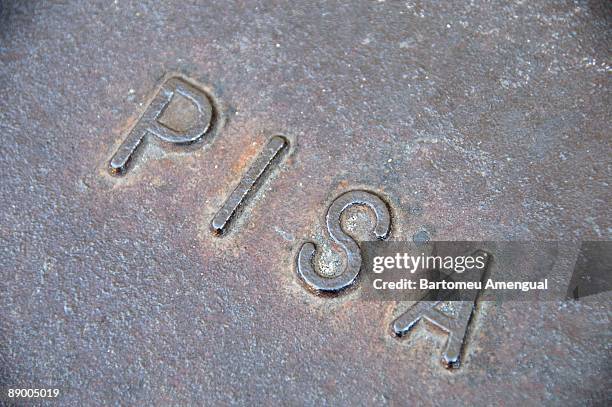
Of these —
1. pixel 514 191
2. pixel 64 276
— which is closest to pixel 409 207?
pixel 514 191

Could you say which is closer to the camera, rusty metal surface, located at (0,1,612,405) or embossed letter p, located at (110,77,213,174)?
rusty metal surface, located at (0,1,612,405)

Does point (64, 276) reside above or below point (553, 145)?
below

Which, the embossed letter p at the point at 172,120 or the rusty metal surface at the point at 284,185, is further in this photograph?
the embossed letter p at the point at 172,120

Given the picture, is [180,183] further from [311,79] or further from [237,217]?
[311,79]

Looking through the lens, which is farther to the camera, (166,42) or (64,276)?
(166,42)

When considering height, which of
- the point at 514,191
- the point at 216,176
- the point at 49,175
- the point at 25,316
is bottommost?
the point at 25,316

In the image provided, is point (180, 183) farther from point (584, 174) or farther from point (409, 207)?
point (584, 174)

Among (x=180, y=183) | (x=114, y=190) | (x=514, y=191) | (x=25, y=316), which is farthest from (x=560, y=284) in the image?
(x=25, y=316)
